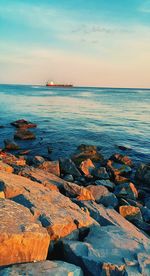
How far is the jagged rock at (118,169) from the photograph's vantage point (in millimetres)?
19244

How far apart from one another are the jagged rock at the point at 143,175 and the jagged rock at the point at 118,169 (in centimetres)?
92

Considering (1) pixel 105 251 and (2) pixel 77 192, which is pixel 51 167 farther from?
(1) pixel 105 251

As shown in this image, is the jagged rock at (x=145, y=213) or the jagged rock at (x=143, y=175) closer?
the jagged rock at (x=145, y=213)

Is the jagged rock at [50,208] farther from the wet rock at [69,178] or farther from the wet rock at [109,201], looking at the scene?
the wet rock at [69,178]

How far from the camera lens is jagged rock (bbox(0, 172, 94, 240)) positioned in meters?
7.87

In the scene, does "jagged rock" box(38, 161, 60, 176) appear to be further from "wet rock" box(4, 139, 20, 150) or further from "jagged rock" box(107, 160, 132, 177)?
"wet rock" box(4, 139, 20, 150)

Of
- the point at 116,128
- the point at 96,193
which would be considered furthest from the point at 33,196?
the point at 116,128

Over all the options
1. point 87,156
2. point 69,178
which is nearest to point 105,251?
point 69,178

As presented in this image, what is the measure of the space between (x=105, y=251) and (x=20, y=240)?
220 centimetres

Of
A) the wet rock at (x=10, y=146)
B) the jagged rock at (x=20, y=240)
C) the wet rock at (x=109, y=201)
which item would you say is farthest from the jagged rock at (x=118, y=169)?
the jagged rock at (x=20, y=240)

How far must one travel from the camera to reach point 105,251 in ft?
23.9

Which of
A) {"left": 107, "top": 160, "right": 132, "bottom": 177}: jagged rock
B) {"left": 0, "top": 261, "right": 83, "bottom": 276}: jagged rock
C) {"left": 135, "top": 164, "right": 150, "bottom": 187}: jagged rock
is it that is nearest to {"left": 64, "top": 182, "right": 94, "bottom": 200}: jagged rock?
{"left": 0, "top": 261, "right": 83, "bottom": 276}: jagged rock

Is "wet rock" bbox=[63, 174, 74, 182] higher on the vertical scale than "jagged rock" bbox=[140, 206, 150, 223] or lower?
higher

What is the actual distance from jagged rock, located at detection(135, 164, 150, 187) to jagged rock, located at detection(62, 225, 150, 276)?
33.6 feet
